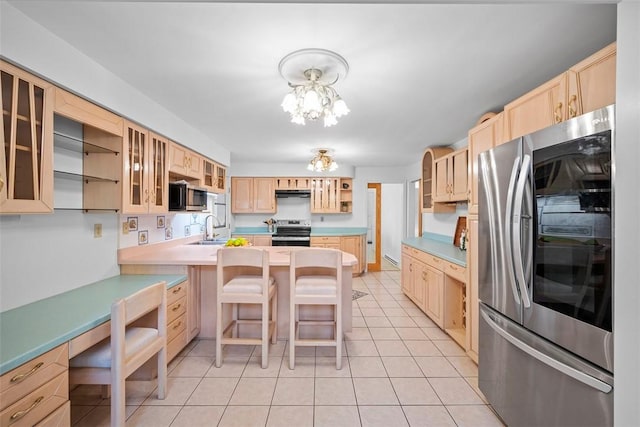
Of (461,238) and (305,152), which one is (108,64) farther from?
(461,238)

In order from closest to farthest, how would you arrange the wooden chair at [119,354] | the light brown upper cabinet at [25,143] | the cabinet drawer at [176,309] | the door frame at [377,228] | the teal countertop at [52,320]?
1. the teal countertop at [52,320]
2. the light brown upper cabinet at [25,143]
3. the wooden chair at [119,354]
4. the cabinet drawer at [176,309]
5. the door frame at [377,228]

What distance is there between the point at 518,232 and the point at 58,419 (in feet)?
8.16

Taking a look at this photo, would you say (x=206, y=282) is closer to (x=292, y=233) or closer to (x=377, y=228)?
(x=292, y=233)

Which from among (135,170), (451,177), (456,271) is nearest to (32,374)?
(135,170)

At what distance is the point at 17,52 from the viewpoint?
1.35 m

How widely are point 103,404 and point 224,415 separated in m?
0.87

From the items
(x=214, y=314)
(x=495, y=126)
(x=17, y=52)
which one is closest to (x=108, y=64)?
(x=17, y=52)

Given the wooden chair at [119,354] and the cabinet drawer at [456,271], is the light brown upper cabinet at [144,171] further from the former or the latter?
the cabinet drawer at [456,271]

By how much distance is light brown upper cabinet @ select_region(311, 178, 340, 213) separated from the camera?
585 centimetres

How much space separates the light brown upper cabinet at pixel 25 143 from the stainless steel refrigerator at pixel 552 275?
2.61 metres

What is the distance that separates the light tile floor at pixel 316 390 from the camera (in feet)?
5.80

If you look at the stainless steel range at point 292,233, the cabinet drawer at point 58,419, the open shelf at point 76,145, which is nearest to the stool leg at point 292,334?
the cabinet drawer at point 58,419

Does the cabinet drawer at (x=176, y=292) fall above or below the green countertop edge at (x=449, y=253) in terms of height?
below

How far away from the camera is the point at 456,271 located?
271 cm
